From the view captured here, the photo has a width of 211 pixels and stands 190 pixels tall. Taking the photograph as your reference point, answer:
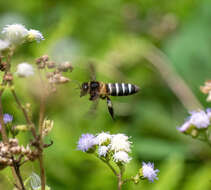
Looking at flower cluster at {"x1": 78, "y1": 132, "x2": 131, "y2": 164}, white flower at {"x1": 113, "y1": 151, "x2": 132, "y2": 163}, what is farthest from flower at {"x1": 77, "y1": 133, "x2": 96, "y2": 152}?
white flower at {"x1": 113, "y1": 151, "x2": 132, "y2": 163}

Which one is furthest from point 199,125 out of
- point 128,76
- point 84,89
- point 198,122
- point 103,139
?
point 128,76

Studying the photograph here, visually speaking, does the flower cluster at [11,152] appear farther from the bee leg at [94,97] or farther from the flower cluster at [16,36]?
the bee leg at [94,97]

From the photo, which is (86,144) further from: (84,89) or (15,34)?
(15,34)

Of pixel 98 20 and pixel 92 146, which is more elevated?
pixel 98 20

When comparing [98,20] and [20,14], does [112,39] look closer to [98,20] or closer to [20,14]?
[98,20]

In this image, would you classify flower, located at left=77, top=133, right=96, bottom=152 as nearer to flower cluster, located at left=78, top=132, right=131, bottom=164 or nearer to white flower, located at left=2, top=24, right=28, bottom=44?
flower cluster, located at left=78, top=132, right=131, bottom=164

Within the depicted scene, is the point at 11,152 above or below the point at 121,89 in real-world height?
below

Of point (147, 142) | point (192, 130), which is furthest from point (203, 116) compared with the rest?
point (147, 142)
